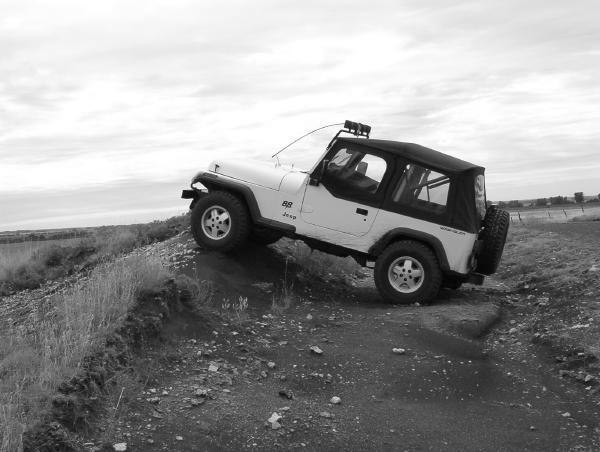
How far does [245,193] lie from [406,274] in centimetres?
262

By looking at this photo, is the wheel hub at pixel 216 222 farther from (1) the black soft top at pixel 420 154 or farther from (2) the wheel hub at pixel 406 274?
(2) the wheel hub at pixel 406 274

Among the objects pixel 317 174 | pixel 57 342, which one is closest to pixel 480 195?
pixel 317 174

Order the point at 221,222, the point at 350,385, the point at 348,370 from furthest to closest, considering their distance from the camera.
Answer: the point at 221,222 → the point at 348,370 → the point at 350,385

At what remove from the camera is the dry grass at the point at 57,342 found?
4809 millimetres

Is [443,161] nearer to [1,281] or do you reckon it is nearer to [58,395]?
[58,395]

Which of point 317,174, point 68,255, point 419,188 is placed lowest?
point 68,255

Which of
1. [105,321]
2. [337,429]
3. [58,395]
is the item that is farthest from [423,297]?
[58,395]

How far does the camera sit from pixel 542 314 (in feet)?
29.3

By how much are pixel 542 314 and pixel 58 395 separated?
649cm

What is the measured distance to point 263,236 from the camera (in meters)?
10.7

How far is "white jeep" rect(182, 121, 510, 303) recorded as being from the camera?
9.14 metres

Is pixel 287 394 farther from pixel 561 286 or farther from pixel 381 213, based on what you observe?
pixel 561 286

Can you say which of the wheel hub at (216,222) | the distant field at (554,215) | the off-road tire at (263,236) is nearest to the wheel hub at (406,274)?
the off-road tire at (263,236)

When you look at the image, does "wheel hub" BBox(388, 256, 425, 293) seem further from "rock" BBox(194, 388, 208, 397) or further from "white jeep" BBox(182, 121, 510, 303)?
"rock" BBox(194, 388, 208, 397)
